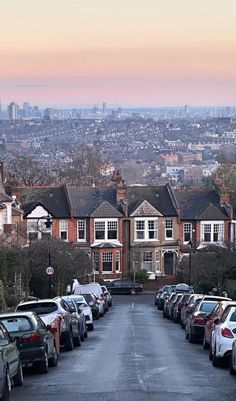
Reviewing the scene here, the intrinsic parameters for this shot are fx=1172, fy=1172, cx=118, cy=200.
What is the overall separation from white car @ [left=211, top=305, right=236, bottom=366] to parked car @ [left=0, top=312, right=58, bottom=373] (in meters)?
4.05

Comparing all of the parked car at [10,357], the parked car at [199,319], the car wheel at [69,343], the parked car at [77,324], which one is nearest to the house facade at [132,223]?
the parked car at [77,324]

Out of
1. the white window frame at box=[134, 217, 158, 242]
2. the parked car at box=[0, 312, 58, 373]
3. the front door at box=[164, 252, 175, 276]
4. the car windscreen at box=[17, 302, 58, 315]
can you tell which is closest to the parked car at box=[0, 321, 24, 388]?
the parked car at box=[0, 312, 58, 373]

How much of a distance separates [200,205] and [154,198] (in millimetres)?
3990

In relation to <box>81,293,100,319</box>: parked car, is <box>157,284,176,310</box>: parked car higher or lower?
lower

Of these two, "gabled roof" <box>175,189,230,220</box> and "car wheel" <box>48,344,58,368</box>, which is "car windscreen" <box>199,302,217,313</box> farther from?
"gabled roof" <box>175,189,230,220</box>

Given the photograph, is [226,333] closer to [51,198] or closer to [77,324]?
[77,324]

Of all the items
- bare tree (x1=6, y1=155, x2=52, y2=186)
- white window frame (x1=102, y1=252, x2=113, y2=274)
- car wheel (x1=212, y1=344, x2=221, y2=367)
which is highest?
bare tree (x1=6, y1=155, x2=52, y2=186)

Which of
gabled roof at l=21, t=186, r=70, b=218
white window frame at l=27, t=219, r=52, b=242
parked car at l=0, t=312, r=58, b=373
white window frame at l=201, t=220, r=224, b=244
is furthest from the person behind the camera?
white window frame at l=201, t=220, r=224, b=244

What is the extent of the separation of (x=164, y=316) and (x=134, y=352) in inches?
1031

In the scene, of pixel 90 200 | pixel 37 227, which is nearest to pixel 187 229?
pixel 90 200

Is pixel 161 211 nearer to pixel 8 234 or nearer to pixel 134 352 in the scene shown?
pixel 8 234

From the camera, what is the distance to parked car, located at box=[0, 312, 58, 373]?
2606 cm

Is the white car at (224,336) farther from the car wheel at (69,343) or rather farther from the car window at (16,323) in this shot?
the car wheel at (69,343)

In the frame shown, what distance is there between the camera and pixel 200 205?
99.9 m
